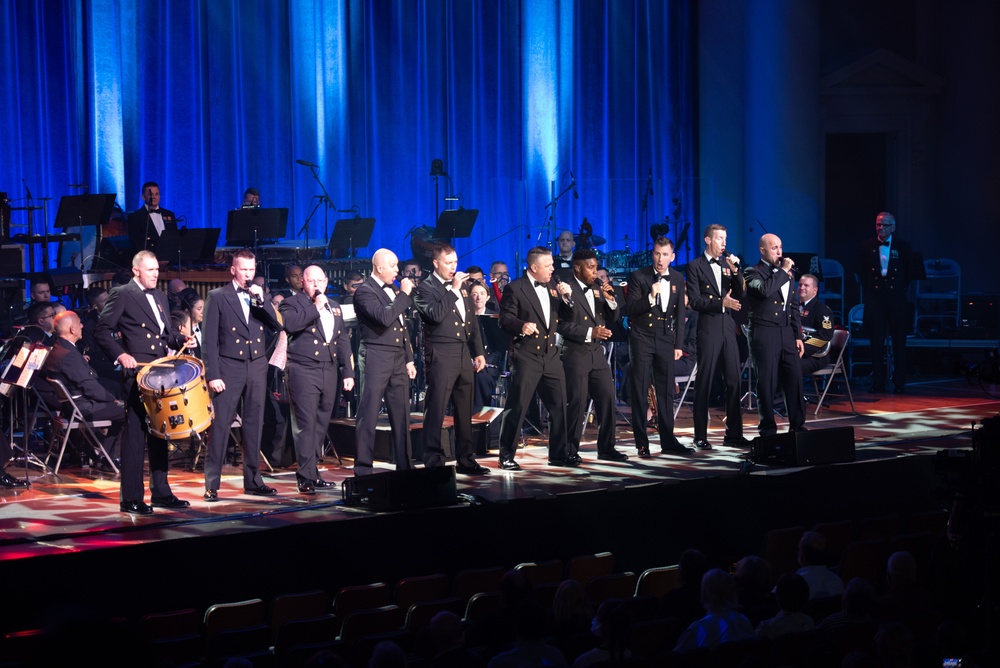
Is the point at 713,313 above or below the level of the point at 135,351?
above

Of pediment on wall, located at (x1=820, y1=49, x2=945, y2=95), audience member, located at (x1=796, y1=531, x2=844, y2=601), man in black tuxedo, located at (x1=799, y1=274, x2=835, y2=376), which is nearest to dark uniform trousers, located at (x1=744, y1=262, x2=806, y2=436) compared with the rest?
man in black tuxedo, located at (x1=799, y1=274, x2=835, y2=376)

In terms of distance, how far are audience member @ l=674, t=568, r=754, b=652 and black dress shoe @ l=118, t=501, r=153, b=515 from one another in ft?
12.5

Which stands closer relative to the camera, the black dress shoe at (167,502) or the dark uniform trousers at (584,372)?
the black dress shoe at (167,502)

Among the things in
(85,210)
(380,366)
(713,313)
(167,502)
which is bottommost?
(167,502)

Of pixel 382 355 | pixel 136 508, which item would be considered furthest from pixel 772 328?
pixel 136 508

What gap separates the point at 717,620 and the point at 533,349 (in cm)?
415

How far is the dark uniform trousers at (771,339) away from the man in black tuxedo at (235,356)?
4045 millimetres

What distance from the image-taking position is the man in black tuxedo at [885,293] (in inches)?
519

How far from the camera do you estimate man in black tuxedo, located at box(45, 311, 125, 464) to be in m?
8.84

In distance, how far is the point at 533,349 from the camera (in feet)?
28.9

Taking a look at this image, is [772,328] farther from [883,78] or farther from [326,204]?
[883,78]

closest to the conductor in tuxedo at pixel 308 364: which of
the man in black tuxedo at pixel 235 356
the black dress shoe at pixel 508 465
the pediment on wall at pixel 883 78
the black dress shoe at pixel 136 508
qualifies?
the man in black tuxedo at pixel 235 356

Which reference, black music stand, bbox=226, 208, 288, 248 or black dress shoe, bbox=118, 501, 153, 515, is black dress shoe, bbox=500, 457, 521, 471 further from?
black music stand, bbox=226, 208, 288, 248

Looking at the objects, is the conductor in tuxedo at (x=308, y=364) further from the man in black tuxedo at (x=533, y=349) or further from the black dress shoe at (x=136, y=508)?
the man in black tuxedo at (x=533, y=349)
